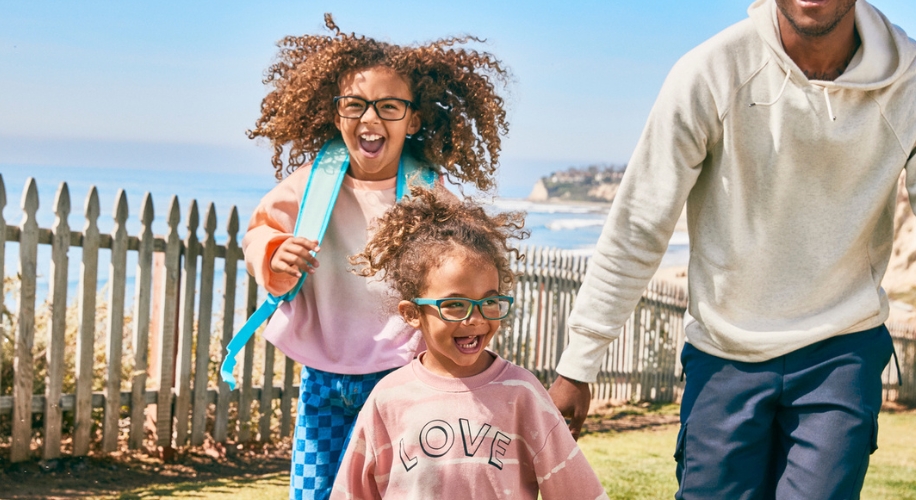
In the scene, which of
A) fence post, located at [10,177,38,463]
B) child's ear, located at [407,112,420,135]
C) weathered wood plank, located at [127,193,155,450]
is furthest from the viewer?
weathered wood plank, located at [127,193,155,450]

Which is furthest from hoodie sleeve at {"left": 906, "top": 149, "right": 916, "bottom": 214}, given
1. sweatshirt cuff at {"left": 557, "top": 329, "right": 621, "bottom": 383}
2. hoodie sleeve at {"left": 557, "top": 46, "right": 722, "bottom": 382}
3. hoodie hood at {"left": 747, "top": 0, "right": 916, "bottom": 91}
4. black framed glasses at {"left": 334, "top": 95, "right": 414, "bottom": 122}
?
black framed glasses at {"left": 334, "top": 95, "right": 414, "bottom": 122}

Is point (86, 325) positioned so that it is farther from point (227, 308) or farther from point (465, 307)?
point (465, 307)

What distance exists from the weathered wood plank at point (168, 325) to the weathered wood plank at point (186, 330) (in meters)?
0.05

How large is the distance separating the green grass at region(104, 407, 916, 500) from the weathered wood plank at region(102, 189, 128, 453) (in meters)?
0.65

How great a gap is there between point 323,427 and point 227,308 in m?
3.87

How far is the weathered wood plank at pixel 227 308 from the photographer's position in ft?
22.9

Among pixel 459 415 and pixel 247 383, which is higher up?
pixel 459 415

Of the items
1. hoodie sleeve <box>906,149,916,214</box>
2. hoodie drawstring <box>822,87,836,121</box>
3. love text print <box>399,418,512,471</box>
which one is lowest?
love text print <box>399,418,512,471</box>

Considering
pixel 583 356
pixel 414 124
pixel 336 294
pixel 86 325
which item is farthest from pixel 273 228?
pixel 86 325

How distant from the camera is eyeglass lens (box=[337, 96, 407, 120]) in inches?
140

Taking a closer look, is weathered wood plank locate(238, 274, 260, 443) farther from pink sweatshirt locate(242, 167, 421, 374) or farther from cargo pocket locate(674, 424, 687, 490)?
cargo pocket locate(674, 424, 687, 490)


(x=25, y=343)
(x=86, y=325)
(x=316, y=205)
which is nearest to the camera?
(x=316, y=205)

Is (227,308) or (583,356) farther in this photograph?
(227,308)

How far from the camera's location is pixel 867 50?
8.80ft
